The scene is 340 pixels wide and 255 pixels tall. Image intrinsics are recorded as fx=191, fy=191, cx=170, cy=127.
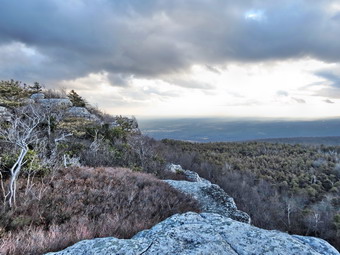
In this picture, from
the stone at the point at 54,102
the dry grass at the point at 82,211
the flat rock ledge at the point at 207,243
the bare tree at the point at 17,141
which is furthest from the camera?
the stone at the point at 54,102

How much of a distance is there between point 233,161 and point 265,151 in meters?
19.1

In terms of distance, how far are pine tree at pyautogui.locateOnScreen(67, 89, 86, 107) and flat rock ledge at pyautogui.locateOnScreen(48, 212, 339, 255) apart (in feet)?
96.7

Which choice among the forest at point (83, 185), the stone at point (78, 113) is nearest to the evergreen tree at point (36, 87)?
the forest at point (83, 185)

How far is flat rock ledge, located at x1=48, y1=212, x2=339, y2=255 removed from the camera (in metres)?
2.73

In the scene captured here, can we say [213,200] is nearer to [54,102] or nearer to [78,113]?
[78,113]

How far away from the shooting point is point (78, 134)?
63.1 feet

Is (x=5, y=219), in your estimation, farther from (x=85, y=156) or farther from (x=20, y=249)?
(x=85, y=156)

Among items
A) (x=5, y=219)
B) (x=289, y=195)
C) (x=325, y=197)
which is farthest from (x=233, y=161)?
(x=5, y=219)

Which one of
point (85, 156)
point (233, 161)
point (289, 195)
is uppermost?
point (85, 156)

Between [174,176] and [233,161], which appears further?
[233,161]

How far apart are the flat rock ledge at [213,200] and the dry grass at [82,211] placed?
1.02 m

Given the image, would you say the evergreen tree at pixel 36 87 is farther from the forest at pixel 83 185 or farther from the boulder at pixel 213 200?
the boulder at pixel 213 200

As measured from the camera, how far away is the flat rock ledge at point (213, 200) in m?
7.26

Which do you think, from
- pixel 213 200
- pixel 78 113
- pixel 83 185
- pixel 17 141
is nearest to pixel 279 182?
pixel 213 200
